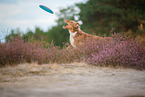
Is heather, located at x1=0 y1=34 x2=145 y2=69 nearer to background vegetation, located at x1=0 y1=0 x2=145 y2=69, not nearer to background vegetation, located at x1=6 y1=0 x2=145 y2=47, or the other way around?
background vegetation, located at x1=0 y1=0 x2=145 y2=69

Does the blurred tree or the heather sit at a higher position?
the blurred tree

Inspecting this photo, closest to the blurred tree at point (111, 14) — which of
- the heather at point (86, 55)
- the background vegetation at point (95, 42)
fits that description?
the background vegetation at point (95, 42)

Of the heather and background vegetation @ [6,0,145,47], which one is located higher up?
background vegetation @ [6,0,145,47]

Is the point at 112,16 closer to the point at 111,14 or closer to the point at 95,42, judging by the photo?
the point at 111,14

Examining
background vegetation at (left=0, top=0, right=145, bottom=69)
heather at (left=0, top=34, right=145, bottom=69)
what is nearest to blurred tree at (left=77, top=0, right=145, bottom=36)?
background vegetation at (left=0, top=0, right=145, bottom=69)

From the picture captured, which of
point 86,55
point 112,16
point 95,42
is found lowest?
point 86,55

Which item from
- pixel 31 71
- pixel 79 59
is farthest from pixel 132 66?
pixel 31 71

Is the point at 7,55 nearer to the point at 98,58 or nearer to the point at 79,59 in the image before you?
the point at 79,59

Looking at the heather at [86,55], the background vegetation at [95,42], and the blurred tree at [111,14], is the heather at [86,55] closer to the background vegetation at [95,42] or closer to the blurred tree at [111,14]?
the background vegetation at [95,42]

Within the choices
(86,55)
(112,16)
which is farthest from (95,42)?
(112,16)

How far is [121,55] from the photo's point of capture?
4883 millimetres

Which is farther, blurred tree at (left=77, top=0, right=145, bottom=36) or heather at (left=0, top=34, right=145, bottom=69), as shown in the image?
blurred tree at (left=77, top=0, right=145, bottom=36)

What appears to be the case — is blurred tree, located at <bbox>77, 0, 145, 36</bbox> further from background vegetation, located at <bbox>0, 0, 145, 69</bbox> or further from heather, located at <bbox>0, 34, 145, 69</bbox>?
heather, located at <bbox>0, 34, 145, 69</bbox>

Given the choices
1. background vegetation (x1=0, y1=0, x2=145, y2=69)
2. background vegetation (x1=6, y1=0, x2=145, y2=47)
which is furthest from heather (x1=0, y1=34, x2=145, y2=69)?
background vegetation (x1=6, y1=0, x2=145, y2=47)
